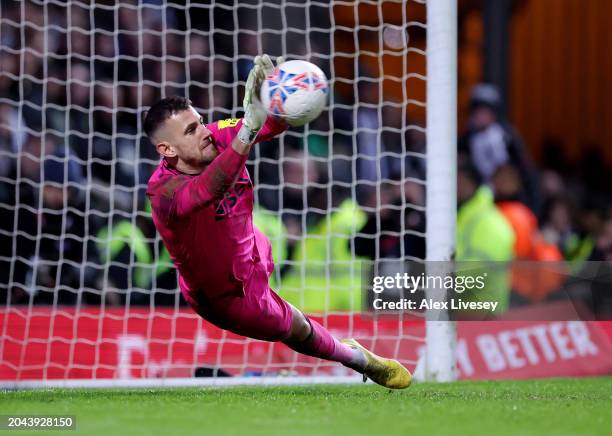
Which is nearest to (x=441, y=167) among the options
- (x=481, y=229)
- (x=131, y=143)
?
(x=481, y=229)

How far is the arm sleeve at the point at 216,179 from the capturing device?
17.7ft

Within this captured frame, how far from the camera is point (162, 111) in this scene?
6082 mm

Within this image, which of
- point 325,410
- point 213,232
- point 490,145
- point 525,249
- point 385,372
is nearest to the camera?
point 325,410

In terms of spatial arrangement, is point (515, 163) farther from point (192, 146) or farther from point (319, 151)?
point (192, 146)

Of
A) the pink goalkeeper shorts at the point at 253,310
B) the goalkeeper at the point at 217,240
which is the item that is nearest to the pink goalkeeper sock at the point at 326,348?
the goalkeeper at the point at 217,240

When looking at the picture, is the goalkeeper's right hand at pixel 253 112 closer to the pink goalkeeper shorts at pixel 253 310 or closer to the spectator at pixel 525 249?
the pink goalkeeper shorts at pixel 253 310

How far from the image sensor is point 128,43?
33.9 ft

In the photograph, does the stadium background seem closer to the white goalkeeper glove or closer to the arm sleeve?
the white goalkeeper glove

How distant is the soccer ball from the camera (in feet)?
18.1

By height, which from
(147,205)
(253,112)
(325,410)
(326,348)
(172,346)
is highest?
(253,112)

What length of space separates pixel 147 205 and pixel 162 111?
411cm

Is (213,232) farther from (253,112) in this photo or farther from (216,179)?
(253,112)

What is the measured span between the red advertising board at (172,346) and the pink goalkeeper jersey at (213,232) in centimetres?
229

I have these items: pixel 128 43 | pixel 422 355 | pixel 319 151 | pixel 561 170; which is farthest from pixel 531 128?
pixel 422 355
